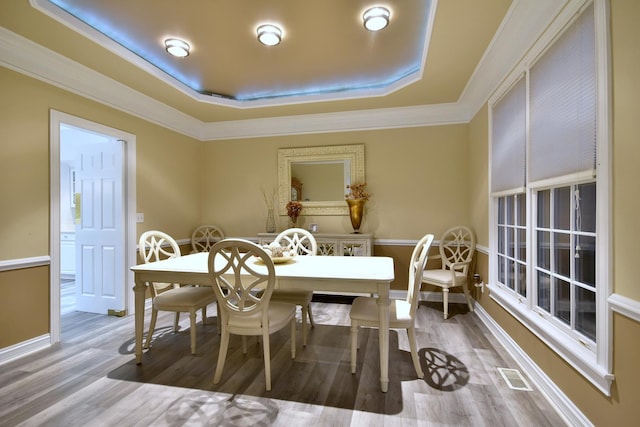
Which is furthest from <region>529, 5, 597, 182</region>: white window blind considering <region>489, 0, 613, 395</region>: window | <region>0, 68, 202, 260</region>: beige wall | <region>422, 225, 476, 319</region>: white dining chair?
<region>0, 68, 202, 260</region>: beige wall

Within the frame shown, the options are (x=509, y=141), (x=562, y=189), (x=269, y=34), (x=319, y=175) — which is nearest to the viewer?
(x=562, y=189)

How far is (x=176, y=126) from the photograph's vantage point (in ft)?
13.4

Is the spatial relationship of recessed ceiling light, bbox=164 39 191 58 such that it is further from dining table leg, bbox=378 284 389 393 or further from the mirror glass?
dining table leg, bbox=378 284 389 393

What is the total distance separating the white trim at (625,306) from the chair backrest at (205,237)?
13.4 feet

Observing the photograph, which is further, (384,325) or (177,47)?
(177,47)

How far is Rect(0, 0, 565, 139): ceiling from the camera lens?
6.91 feet

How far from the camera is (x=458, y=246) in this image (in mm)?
3602

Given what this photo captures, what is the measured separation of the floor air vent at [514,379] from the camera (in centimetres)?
198

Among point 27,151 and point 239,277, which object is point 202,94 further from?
point 239,277

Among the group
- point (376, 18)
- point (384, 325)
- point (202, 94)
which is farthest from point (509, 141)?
point (202, 94)

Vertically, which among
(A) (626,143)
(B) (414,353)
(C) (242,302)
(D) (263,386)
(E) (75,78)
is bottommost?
(D) (263,386)

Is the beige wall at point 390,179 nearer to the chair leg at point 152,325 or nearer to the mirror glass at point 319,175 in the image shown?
the mirror glass at point 319,175

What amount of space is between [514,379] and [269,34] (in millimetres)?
3076

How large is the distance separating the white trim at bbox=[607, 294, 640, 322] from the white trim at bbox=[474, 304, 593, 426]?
0.65 m
